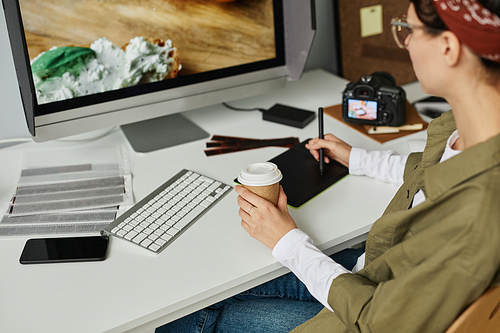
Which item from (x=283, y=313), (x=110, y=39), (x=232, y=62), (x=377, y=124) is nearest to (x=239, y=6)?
(x=232, y=62)

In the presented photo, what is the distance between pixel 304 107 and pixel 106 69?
61 cm

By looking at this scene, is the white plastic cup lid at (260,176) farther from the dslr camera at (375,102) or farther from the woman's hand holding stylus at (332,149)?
the dslr camera at (375,102)

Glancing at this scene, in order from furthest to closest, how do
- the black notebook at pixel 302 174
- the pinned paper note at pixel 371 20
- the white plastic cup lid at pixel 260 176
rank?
the pinned paper note at pixel 371 20
the black notebook at pixel 302 174
the white plastic cup lid at pixel 260 176

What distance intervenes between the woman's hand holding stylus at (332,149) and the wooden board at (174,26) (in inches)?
13.5

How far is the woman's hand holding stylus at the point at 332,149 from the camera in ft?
3.41

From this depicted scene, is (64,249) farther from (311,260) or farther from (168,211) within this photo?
(311,260)

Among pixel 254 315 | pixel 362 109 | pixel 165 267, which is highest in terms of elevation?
pixel 362 109

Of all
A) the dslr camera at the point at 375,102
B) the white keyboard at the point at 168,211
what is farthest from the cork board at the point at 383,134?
the white keyboard at the point at 168,211

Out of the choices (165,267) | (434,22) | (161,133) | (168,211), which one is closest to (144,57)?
(161,133)

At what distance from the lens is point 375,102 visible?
1194 millimetres

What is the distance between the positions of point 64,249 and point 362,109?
83 cm

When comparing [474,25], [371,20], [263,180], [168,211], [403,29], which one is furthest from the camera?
[371,20]

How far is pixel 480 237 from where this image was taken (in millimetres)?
532

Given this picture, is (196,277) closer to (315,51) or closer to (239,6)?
(239,6)
